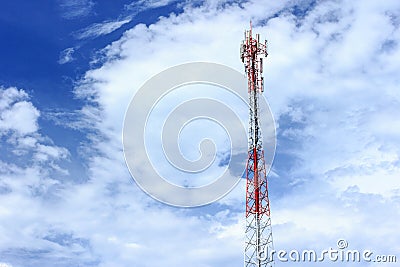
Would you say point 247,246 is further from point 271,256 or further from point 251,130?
point 251,130

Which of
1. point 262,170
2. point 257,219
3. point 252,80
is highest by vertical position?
point 252,80

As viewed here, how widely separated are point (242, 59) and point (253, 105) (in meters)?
5.67

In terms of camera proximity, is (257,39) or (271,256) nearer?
(271,256)

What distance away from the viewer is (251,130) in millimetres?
60969

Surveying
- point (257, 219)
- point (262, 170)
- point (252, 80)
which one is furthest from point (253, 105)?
point (257, 219)

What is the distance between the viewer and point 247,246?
2276 inches

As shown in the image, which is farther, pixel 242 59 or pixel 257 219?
pixel 242 59

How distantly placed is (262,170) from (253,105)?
768cm

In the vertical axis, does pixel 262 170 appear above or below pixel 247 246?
above

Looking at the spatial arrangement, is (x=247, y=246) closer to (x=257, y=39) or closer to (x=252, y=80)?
(x=252, y=80)

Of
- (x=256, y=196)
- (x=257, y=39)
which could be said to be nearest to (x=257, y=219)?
(x=256, y=196)

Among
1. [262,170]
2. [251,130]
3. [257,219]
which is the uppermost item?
[251,130]

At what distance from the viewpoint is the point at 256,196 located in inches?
2314

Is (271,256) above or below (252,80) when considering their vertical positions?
below
